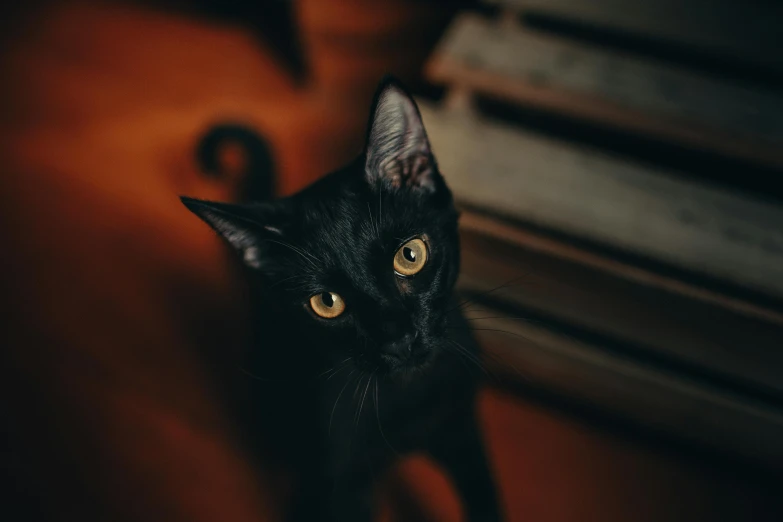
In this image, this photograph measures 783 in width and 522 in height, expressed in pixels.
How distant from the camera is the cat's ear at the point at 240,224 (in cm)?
60

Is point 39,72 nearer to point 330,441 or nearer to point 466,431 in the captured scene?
point 330,441

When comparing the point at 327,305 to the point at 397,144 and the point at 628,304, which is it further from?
the point at 628,304

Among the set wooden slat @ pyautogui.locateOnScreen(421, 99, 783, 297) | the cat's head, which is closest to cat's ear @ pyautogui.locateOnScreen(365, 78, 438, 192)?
the cat's head

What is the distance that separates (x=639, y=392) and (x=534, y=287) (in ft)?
1.01

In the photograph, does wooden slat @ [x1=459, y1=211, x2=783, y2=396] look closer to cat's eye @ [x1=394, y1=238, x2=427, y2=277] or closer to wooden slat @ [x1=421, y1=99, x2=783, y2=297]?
wooden slat @ [x1=421, y1=99, x2=783, y2=297]

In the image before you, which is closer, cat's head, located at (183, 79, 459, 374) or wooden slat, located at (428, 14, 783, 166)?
cat's head, located at (183, 79, 459, 374)

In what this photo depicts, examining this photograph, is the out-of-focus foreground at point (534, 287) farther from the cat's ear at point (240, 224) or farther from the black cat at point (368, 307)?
the cat's ear at point (240, 224)

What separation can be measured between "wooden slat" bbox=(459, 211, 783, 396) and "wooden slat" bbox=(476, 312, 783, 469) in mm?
43

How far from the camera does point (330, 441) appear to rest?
0.76m

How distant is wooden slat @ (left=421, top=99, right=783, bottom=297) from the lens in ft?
2.53

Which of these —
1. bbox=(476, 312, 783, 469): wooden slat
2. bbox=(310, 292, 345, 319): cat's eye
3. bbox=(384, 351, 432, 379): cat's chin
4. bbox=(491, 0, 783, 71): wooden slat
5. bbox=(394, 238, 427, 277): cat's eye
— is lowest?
bbox=(476, 312, 783, 469): wooden slat

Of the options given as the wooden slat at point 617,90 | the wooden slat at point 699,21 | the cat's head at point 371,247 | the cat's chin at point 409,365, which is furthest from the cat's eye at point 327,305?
the wooden slat at point 699,21

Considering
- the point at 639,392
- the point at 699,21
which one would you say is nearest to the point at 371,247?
the point at 639,392

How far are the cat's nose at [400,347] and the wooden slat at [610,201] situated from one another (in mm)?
305
